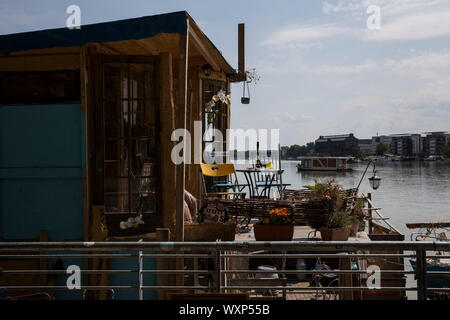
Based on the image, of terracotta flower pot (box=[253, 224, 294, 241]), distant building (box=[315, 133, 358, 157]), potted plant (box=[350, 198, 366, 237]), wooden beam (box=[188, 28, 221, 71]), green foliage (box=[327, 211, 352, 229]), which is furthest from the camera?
distant building (box=[315, 133, 358, 157])

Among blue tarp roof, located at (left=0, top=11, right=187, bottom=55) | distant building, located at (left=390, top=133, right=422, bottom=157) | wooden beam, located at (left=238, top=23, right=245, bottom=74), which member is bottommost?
blue tarp roof, located at (left=0, top=11, right=187, bottom=55)

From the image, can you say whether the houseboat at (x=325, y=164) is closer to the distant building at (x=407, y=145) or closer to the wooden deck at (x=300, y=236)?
the wooden deck at (x=300, y=236)

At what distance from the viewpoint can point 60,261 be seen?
5605 millimetres

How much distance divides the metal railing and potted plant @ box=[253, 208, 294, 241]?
38 centimetres

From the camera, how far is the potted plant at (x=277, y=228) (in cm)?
645

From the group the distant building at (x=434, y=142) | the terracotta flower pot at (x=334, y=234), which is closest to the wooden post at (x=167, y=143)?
A: the terracotta flower pot at (x=334, y=234)

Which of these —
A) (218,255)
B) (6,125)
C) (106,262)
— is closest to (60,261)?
(106,262)

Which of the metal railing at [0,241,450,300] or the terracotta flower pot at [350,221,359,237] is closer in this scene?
the metal railing at [0,241,450,300]

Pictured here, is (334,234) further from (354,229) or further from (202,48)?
(202,48)

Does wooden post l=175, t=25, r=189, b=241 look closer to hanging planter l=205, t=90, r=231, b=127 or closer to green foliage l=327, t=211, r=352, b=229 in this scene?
green foliage l=327, t=211, r=352, b=229

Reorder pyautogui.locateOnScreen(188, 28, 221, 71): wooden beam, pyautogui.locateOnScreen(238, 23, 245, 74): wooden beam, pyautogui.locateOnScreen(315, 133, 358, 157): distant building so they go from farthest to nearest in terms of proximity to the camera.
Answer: pyautogui.locateOnScreen(315, 133, 358, 157): distant building, pyautogui.locateOnScreen(238, 23, 245, 74): wooden beam, pyautogui.locateOnScreen(188, 28, 221, 71): wooden beam

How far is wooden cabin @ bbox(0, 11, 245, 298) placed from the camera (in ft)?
18.2

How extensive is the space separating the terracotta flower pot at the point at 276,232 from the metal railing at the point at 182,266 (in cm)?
36

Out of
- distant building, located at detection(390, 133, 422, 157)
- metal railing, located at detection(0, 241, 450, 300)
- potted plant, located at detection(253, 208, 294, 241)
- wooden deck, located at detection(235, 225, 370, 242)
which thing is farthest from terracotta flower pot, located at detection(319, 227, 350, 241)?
distant building, located at detection(390, 133, 422, 157)
